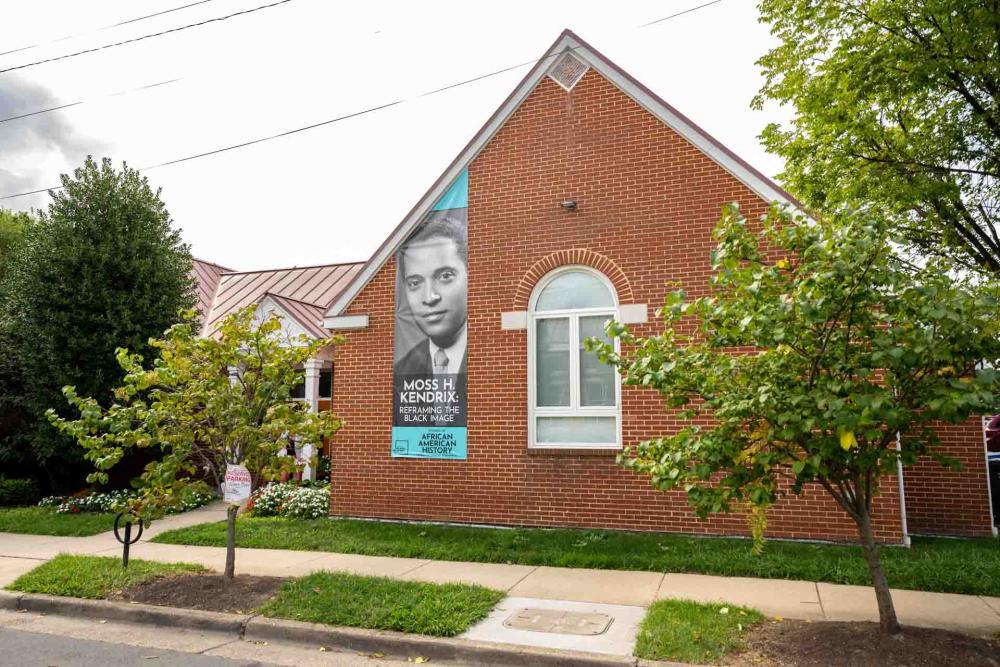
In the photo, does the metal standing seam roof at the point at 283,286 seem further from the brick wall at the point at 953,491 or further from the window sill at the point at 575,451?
the brick wall at the point at 953,491

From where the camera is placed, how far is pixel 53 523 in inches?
465

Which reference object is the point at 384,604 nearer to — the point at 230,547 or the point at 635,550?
the point at 230,547

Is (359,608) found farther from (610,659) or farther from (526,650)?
(610,659)

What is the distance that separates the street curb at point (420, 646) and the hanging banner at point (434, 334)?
4721 millimetres

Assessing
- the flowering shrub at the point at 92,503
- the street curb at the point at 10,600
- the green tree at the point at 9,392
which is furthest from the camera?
the green tree at the point at 9,392

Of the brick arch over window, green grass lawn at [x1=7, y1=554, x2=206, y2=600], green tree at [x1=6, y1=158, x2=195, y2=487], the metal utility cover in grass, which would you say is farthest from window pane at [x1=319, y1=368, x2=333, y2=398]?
the metal utility cover in grass

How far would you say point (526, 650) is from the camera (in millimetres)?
5438

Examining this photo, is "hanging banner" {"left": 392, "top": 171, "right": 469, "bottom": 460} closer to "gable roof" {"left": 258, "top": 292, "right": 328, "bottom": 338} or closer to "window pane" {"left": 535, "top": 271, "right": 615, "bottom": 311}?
"window pane" {"left": 535, "top": 271, "right": 615, "bottom": 311}

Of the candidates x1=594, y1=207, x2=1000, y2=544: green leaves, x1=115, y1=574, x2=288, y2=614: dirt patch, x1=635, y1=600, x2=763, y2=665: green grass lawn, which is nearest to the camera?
x1=594, y1=207, x2=1000, y2=544: green leaves

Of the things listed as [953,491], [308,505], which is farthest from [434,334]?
[953,491]

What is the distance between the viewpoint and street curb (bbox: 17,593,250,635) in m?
6.45

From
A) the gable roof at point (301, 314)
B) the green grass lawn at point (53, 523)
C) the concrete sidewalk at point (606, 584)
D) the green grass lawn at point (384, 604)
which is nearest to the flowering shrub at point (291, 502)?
the concrete sidewalk at point (606, 584)

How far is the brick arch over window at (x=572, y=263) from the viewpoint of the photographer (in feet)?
33.3

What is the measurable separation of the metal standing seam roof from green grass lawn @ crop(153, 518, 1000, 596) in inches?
318
